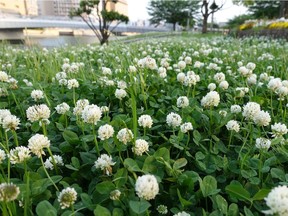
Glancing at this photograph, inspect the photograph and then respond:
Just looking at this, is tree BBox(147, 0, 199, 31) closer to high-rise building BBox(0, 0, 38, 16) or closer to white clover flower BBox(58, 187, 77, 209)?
high-rise building BBox(0, 0, 38, 16)

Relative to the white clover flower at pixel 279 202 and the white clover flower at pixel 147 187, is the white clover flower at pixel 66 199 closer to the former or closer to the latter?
the white clover flower at pixel 147 187

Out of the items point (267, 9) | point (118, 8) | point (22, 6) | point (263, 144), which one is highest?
point (22, 6)

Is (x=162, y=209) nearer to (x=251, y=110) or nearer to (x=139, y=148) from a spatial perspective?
(x=139, y=148)

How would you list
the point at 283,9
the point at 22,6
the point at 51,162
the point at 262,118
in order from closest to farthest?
the point at 51,162 < the point at 262,118 < the point at 283,9 < the point at 22,6

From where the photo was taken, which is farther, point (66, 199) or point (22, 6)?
point (22, 6)

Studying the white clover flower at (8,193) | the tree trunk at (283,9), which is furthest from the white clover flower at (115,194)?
the tree trunk at (283,9)

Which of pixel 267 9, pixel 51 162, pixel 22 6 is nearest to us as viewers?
pixel 51 162

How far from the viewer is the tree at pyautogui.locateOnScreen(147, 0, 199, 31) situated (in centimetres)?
4731

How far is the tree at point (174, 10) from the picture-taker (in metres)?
47.3

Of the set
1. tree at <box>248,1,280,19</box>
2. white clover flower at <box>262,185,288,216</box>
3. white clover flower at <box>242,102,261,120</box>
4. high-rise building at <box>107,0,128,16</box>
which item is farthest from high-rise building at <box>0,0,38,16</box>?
white clover flower at <box>262,185,288,216</box>

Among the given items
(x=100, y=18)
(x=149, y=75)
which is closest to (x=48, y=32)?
(x=100, y=18)

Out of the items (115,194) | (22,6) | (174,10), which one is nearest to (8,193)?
(115,194)

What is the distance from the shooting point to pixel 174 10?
47.5 metres

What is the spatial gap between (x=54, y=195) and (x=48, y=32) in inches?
1318
